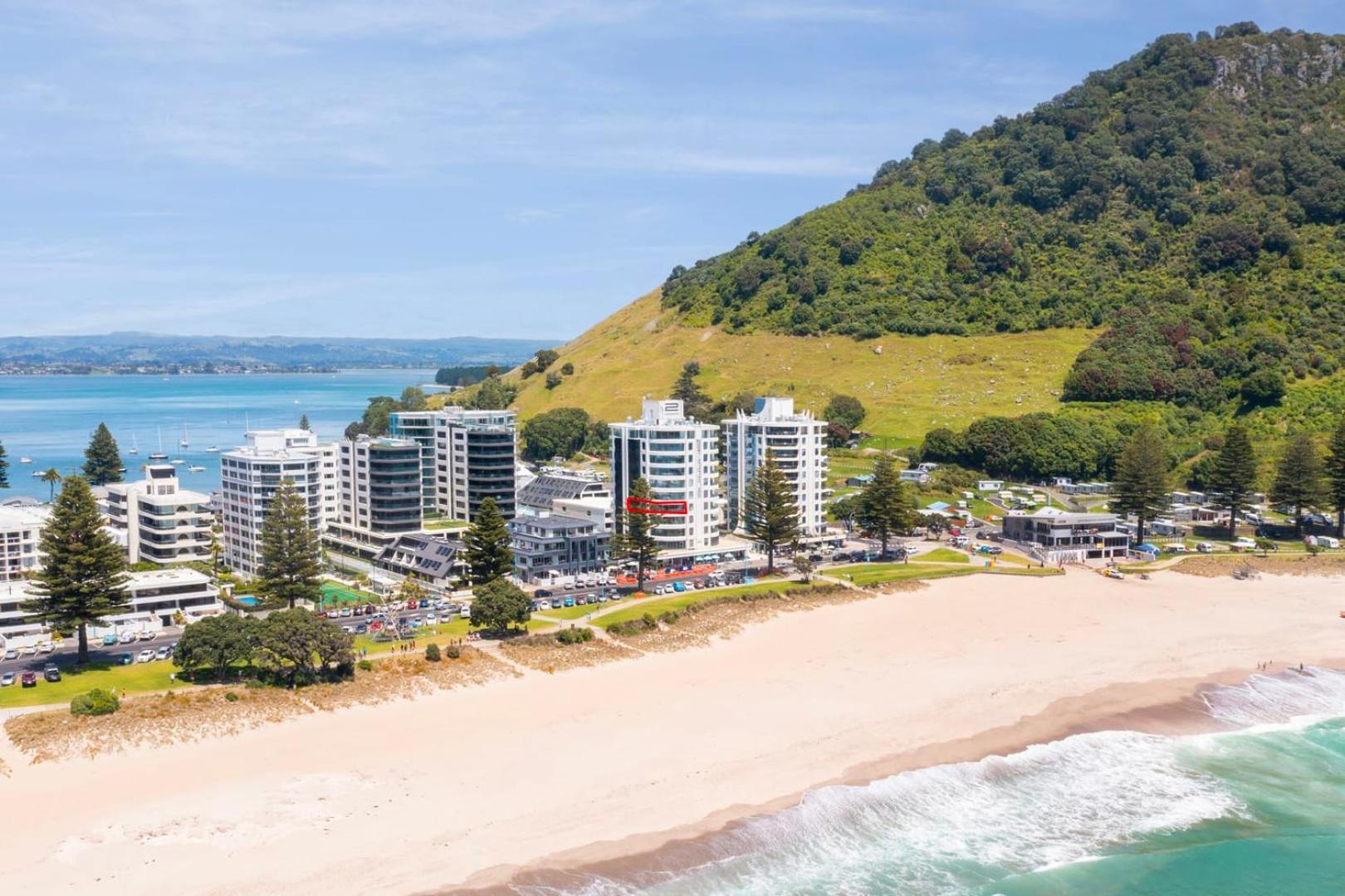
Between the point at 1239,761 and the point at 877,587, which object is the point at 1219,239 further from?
the point at 1239,761

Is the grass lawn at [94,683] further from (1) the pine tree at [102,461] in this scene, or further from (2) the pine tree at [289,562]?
(1) the pine tree at [102,461]

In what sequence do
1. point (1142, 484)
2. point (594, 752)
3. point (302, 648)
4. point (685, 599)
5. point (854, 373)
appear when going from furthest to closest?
1. point (854, 373)
2. point (1142, 484)
3. point (685, 599)
4. point (302, 648)
5. point (594, 752)

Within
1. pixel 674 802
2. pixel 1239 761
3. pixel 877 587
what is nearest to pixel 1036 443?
pixel 877 587

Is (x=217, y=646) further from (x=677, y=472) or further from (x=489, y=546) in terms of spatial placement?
(x=677, y=472)

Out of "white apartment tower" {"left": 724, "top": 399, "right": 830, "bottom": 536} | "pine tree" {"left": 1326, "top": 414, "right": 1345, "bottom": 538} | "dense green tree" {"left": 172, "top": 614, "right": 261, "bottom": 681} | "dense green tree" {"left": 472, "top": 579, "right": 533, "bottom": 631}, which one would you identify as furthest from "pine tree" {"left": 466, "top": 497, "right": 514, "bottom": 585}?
"pine tree" {"left": 1326, "top": 414, "right": 1345, "bottom": 538}

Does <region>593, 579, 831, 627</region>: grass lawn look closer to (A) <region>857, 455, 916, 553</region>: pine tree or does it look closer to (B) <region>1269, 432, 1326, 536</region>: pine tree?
(A) <region>857, 455, 916, 553</region>: pine tree

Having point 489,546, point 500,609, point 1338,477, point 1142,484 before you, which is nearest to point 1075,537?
point 1142,484
